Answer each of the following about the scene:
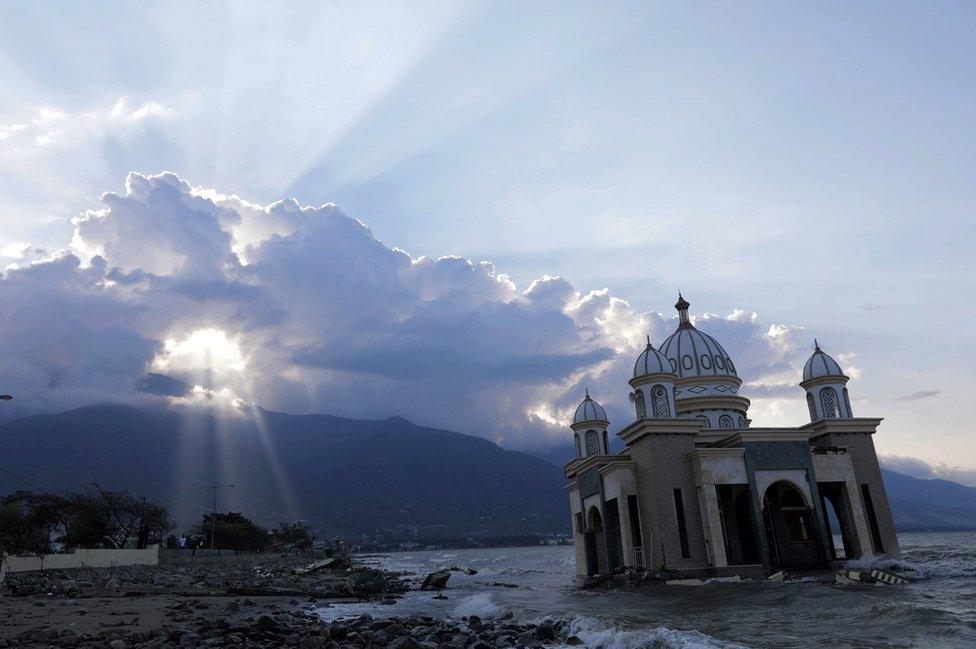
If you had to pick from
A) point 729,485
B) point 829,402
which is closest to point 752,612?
point 729,485

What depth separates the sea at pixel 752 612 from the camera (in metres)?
16.9

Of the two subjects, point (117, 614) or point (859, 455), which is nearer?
point (117, 614)

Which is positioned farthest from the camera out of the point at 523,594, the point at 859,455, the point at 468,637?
the point at 859,455

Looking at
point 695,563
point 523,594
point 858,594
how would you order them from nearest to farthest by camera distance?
point 858,594 < point 695,563 < point 523,594

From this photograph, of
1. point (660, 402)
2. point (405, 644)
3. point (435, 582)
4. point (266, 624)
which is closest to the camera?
point (405, 644)

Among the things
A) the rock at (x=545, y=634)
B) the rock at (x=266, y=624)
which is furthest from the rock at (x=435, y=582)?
the rock at (x=545, y=634)

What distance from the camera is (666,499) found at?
1403 inches

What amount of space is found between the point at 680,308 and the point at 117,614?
38.8 metres

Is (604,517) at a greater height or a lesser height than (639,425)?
lesser

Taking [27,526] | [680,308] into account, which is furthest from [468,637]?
[27,526]

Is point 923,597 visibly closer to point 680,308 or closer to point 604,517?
point 604,517

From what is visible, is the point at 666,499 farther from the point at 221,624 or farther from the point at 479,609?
the point at 221,624

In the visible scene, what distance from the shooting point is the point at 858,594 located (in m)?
25.5

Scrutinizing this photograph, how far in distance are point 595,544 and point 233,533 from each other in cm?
7653
